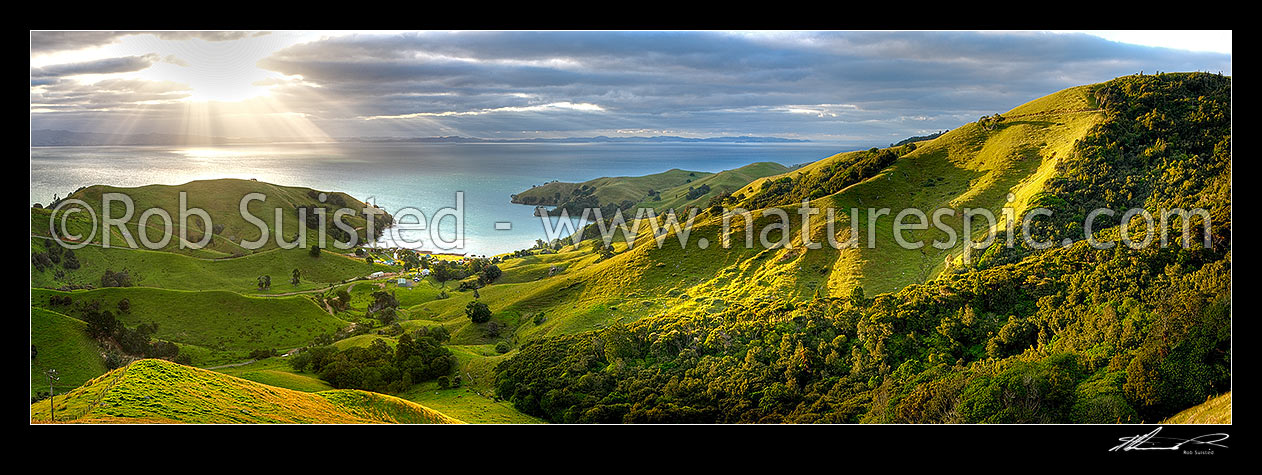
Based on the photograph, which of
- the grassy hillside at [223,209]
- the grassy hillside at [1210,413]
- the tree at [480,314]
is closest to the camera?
the grassy hillside at [1210,413]

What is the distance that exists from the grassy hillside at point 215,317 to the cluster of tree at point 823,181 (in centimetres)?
3542

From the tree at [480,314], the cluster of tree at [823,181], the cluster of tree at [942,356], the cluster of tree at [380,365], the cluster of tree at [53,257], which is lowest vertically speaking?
the cluster of tree at [380,365]

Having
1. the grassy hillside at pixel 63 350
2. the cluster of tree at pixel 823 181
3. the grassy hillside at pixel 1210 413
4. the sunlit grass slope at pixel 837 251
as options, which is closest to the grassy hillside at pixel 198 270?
the grassy hillside at pixel 63 350

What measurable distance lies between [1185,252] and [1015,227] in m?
7.94

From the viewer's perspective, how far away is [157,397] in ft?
39.9

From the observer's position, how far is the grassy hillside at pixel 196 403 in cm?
1127

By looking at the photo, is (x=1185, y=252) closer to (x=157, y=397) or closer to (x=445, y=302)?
(x=157, y=397)

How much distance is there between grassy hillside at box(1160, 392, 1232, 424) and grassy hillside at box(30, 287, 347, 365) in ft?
139

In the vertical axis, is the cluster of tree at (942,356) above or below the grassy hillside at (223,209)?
below

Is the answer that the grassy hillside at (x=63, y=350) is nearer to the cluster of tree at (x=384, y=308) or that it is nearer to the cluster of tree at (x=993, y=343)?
the cluster of tree at (x=384, y=308)
